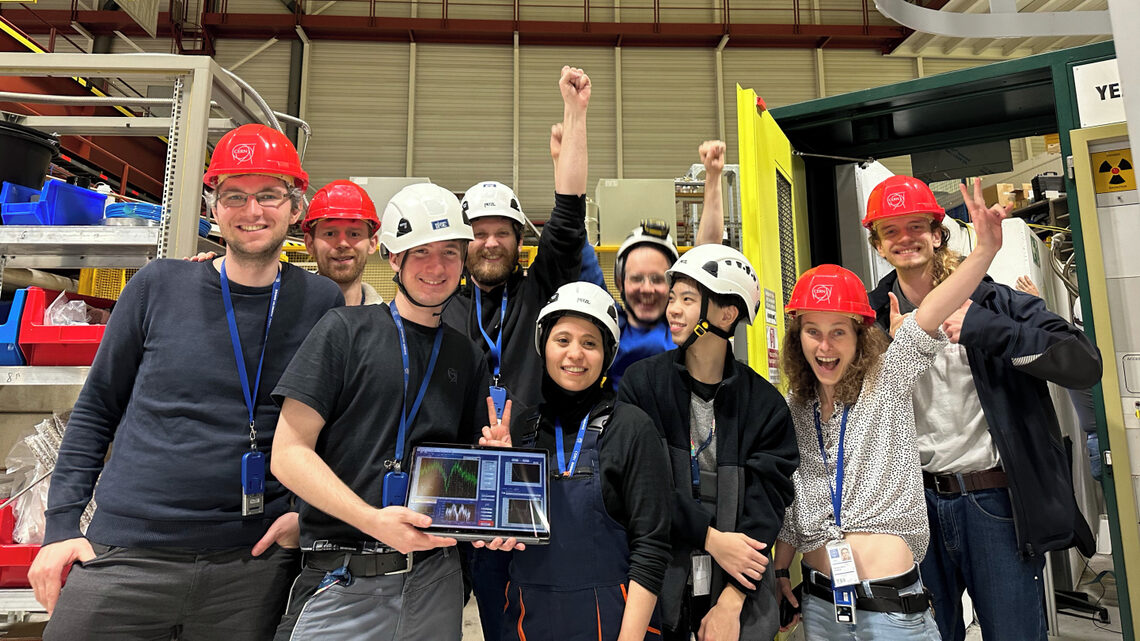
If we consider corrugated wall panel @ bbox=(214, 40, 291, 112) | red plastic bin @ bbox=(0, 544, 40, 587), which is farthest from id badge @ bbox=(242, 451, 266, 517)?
corrugated wall panel @ bbox=(214, 40, 291, 112)

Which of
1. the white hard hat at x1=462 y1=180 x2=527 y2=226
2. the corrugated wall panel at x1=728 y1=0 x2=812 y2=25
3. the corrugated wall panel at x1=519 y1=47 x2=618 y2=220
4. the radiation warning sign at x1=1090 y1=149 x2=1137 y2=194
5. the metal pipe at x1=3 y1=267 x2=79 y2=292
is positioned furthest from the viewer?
the corrugated wall panel at x1=728 y1=0 x2=812 y2=25

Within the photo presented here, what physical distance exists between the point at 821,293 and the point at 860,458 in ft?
1.97

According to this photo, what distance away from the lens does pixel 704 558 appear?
6.96ft

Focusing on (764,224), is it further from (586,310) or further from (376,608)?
(376,608)

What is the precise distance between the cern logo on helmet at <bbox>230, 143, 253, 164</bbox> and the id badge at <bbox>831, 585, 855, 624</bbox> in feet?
7.80

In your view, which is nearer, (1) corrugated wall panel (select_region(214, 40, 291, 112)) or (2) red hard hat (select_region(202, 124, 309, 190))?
(2) red hard hat (select_region(202, 124, 309, 190))

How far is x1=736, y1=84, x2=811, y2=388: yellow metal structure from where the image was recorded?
3.15 meters

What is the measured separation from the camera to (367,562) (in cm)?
171

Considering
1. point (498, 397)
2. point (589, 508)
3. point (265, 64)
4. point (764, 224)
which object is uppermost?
point (265, 64)

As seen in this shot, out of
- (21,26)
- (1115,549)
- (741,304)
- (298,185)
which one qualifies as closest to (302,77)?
(21,26)

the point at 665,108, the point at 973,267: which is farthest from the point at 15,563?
the point at 665,108

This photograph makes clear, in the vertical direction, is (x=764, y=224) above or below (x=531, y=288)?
above

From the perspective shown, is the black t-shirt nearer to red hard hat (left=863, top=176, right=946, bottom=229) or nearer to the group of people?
the group of people

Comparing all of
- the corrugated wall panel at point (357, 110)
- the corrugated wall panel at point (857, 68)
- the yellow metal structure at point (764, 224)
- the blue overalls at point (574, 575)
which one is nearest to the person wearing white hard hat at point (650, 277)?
the yellow metal structure at point (764, 224)
